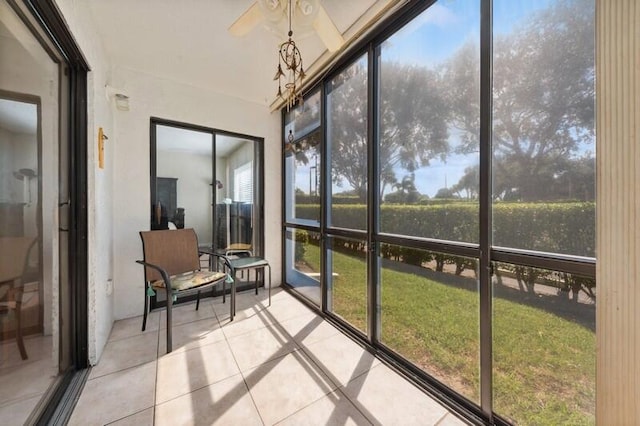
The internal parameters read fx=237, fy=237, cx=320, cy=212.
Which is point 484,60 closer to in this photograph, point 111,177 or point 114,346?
point 111,177

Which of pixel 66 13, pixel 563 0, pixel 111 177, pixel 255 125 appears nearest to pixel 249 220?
pixel 255 125

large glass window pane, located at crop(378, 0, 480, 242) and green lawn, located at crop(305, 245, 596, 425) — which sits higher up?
large glass window pane, located at crop(378, 0, 480, 242)

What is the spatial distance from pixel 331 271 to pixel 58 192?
7.43 feet

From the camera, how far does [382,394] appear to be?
153 cm

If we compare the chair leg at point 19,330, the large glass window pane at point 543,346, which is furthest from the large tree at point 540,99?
the chair leg at point 19,330

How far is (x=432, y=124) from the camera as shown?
164cm

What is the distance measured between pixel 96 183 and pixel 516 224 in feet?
9.29

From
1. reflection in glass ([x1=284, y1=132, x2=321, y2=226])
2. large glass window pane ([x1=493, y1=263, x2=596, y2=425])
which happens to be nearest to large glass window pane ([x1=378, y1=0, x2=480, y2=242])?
large glass window pane ([x1=493, y1=263, x2=596, y2=425])

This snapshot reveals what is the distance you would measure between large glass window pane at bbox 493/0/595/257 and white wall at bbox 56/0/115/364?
8.43 ft

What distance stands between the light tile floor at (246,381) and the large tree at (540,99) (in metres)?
1.44

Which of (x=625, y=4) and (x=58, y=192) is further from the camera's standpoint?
(x=58, y=192)

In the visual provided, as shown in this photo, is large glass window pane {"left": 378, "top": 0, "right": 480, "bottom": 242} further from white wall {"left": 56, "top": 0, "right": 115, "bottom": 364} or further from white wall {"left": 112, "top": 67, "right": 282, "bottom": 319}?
white wall {"left": 112, "top": 67, "right": 282, "bottom": 319}

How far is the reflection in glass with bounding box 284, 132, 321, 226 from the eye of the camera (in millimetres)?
2834

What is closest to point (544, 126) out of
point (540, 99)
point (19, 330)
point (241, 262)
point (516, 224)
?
point (540, 99)
